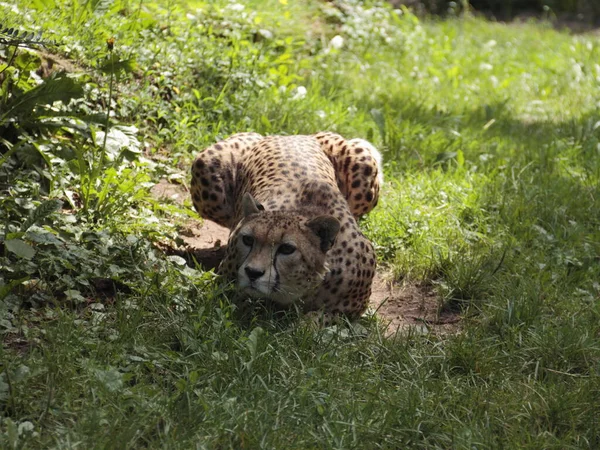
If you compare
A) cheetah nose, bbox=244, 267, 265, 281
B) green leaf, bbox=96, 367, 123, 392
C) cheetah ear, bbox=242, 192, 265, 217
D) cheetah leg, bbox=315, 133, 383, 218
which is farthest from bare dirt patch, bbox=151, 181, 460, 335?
green leaf, bbox=96, 367, 123, 392

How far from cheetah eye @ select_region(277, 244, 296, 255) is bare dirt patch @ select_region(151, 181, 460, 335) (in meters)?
0.69

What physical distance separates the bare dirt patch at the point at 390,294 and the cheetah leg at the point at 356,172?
1.48ft

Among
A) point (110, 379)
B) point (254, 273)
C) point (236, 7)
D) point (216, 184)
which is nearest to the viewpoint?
point (110, 379)

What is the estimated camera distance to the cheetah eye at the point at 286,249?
4.52 metres

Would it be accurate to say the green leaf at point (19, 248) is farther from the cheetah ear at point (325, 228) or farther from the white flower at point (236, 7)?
the white flower at point (236, 7)

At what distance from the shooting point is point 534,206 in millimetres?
6543

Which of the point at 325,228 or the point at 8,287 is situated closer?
the point at 8,287

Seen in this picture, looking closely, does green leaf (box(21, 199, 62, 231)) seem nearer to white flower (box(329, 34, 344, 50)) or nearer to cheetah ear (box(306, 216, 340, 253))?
cheetah ear (box(306, 216, 340, 253))

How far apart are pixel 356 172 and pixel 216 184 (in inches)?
34.5

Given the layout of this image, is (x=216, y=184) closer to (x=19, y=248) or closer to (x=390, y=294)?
(x=390, y=294)

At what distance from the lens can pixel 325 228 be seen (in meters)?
4.69

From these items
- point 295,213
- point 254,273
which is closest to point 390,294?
point 295,213

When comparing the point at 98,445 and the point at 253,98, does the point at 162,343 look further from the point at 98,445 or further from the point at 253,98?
the point at 253,98

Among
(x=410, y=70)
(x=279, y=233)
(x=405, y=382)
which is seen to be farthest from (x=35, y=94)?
(x=410, y=70)
